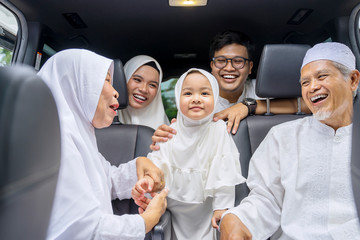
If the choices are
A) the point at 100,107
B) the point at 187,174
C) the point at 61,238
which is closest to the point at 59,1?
the point at 100,107

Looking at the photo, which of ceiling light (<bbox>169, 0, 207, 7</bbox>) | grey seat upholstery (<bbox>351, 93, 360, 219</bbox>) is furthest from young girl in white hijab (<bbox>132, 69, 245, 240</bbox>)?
grey seat upholstery (<bbox>351, 93, 360, 219</bbox>)

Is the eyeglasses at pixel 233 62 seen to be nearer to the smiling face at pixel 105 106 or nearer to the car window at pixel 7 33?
the smiling face at pixel 105 106

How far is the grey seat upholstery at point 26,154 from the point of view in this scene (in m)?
0.51

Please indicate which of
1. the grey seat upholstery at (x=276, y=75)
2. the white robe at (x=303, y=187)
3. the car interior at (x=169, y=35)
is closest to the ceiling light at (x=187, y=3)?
the car interior at (x=169, y=35)

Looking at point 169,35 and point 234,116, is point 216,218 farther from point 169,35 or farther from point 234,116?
point 169,35

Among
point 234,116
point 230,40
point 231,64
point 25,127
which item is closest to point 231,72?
point 231,64

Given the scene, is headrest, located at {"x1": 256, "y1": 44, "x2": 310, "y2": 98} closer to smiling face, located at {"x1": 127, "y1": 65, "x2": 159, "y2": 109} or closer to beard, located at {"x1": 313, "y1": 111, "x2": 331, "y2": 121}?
beard, located at {"x1": 313, "y1": 111, "x2": 331, "y2": 121}

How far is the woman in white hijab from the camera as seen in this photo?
928 millimetres

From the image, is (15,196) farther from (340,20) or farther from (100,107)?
(340,20)

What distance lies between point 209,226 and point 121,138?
82 centimetres

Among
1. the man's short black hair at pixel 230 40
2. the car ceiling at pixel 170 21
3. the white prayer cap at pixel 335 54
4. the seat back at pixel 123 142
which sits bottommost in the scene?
the seat back at pixel 123 142

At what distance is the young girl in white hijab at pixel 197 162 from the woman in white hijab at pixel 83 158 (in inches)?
9.3

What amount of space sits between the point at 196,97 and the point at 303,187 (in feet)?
2.59

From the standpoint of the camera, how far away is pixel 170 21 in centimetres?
236
